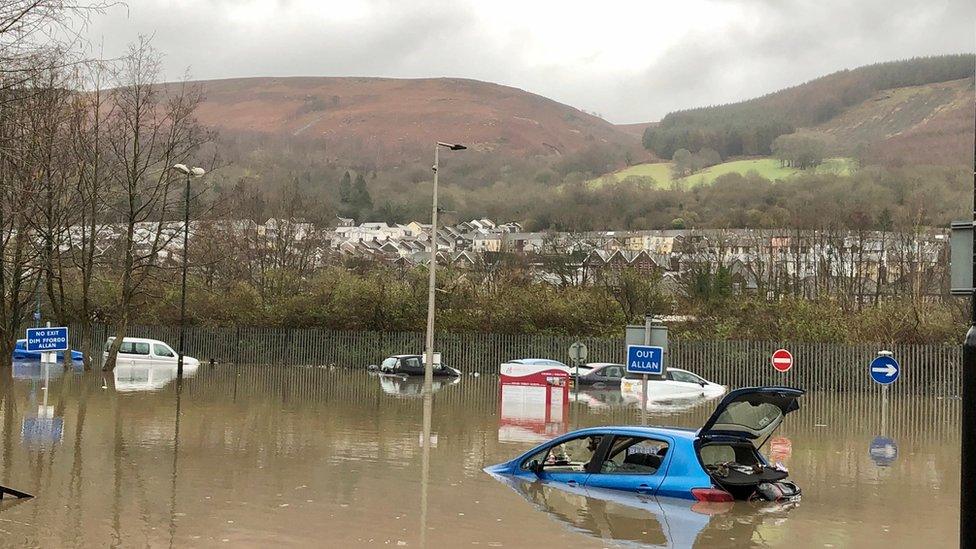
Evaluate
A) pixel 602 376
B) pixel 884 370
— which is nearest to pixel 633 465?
pixel 884 370

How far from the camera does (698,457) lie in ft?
46.5

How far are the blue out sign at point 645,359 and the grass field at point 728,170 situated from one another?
132392 millimetres

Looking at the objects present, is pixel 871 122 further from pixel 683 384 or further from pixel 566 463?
pixel 566 463

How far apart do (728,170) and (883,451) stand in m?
149

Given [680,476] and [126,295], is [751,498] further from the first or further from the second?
[126,295]

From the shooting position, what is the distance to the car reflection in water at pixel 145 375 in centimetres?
3472

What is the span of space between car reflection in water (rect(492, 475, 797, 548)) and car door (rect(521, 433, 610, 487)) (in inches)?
8.3

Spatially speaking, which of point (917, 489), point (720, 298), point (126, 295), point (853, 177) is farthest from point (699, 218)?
point (917, 489)

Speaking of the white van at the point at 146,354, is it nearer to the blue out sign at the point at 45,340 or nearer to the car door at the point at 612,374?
the car door at the point at 612,374

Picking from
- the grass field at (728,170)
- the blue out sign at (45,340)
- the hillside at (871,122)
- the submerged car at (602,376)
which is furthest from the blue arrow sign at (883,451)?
the hillside at (871,122)

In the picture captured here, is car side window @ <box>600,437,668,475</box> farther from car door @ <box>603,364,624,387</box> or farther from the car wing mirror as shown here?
car door @ <box>603,364,624,387</box>

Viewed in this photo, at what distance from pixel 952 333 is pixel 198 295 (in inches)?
1506

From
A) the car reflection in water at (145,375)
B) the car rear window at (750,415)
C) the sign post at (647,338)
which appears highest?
the sign post at (647,338)

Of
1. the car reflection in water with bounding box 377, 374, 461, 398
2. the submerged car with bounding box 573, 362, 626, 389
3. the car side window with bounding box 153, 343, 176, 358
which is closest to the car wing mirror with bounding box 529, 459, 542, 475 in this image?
the car reflection in water with bounding box 377, 374, 461, 398
